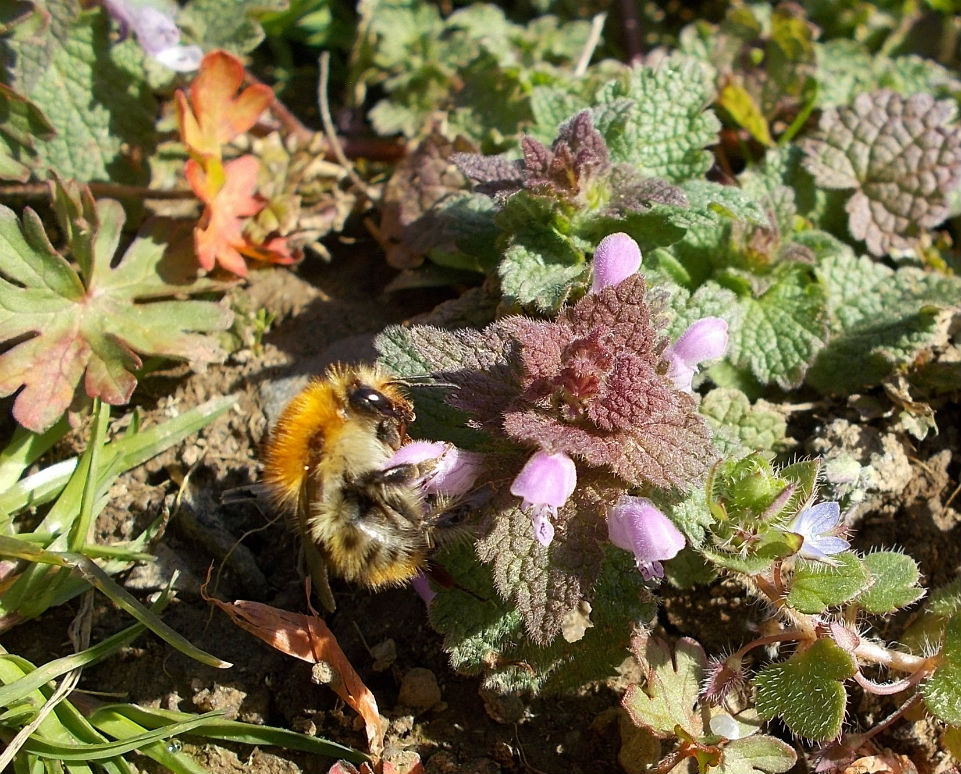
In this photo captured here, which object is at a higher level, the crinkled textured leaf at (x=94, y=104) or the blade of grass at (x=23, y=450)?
the crinkled textured leaf at (x=94, y=104)

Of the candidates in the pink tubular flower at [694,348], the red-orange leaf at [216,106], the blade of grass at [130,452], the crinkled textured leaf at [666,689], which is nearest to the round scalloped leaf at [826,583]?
the crinkled textured leaf at [666,689]

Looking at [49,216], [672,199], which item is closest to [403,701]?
[672,199]

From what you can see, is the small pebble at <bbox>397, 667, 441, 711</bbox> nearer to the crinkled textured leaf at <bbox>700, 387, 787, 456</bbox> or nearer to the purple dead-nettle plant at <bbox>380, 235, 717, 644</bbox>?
the purple dead-nettle plant at <bbox>380, 235, 717, 644</bbox>

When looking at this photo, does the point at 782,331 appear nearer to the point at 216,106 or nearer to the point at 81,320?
the point at 216,106

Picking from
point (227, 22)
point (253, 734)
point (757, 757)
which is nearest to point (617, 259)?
point (757, 757)

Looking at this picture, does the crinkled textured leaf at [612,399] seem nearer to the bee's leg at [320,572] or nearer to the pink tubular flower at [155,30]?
the bee's leg at [320,572]

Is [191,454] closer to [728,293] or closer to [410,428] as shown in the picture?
[410,428]

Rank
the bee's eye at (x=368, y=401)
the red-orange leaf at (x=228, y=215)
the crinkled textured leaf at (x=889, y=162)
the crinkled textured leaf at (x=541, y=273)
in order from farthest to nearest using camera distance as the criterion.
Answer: the crinkled textured leaf at (x=889, y=162) < the red-orange leaf at (x=228, y=215) < the crinkled textured leaf at (x=541, y=273) < the bee's eye at (x=368, y=401)
